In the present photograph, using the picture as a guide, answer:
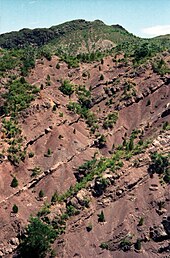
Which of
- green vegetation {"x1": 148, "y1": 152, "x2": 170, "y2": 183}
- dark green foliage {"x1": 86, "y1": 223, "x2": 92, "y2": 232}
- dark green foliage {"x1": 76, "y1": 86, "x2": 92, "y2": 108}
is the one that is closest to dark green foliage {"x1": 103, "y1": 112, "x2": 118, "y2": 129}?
dark green foliage {"x1": 76, "y1": 86, "x2": 92, "y2": 108}

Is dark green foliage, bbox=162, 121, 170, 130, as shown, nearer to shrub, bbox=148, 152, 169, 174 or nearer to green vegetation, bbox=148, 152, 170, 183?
green vegetation, bbox=148, 152, 170, 183

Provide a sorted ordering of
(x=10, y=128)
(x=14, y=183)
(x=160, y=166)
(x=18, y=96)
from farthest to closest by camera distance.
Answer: (x=18, y=96) → (x=10, y=128) → (x=14, y=183) → (x=160, y=166)

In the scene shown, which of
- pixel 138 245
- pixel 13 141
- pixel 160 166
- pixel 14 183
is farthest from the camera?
pixel 13 141

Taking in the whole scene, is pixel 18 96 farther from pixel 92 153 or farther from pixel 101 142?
pixel 92 153

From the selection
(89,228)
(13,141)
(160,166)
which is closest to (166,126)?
(160,166)

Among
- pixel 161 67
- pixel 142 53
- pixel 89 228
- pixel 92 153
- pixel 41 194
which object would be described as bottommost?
pixel 89 228

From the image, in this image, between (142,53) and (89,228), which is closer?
(89,228)

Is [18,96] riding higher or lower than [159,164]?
higher
